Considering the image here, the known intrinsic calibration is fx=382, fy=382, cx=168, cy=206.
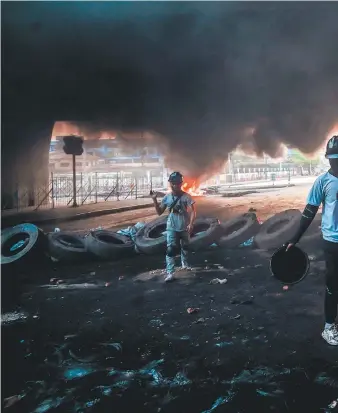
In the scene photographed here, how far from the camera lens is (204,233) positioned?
299 centimetres

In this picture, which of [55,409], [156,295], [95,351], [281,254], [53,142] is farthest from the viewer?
[53,142]

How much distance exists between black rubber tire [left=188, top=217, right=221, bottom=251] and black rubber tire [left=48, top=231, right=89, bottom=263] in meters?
0.88

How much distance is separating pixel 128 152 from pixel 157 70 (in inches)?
25.8

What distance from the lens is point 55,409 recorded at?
79.8 inches

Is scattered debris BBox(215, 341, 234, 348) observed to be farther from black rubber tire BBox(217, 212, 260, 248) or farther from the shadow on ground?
black rubber tire BBox(217, 212, 260, 248)

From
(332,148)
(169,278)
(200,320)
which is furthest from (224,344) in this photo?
(332,148)

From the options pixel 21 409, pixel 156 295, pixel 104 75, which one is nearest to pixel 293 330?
pixel 156 295

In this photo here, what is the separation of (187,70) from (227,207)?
1.08m

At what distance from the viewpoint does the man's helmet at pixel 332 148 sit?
243 cm

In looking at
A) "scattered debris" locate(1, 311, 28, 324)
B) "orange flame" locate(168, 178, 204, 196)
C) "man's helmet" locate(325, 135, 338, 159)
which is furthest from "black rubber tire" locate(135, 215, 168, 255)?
"man's helmet" locate(325, 135, 338, 159)

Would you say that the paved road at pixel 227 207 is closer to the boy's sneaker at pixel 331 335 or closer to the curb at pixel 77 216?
the curb at pixel 77 216

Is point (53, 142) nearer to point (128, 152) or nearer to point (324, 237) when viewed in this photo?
point (128, 152)

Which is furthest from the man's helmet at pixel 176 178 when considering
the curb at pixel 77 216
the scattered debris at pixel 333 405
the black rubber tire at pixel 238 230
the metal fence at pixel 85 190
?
the scattered debris at pixel 333 405

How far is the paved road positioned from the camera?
112 inches
